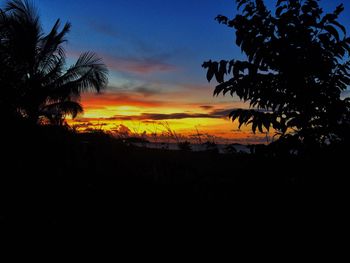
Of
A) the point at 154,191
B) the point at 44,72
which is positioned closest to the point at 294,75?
the point at 154,191

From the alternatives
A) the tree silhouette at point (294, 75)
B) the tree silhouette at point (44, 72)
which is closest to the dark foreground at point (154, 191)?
the tree silhouette at point (294, 75)

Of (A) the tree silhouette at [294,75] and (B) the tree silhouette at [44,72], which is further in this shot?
(B) the tree silhouette at [44,72]

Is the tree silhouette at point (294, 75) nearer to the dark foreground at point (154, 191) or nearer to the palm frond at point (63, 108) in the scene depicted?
the dark foreground at point (154, 191)

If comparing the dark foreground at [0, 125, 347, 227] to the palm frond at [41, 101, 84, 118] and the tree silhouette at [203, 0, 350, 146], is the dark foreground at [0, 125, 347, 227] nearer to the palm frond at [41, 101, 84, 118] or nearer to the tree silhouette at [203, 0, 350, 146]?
the tree silhouette at [203, 0, 350, 146]

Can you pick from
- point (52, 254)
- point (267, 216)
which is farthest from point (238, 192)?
point (52, 254)

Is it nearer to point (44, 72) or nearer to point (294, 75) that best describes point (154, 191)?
point (294, 75)

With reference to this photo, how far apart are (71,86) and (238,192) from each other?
36.7 feet

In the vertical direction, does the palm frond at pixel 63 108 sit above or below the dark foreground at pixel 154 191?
above

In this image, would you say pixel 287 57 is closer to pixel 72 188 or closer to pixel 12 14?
pixel 72 188

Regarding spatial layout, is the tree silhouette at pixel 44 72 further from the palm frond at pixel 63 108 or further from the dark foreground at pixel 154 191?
the dark foreground at pixel 154 191

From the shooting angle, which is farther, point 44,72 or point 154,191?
point 44,72

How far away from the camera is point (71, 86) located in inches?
519

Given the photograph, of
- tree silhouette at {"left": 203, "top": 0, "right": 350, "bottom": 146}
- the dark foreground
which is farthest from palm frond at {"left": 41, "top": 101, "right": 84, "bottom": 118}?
tree silhouette at {"left": 203, "top": 0, "right": 350, "bottom": 146}

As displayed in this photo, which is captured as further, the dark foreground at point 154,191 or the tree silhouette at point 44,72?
the tree silhouette at point 44,72
